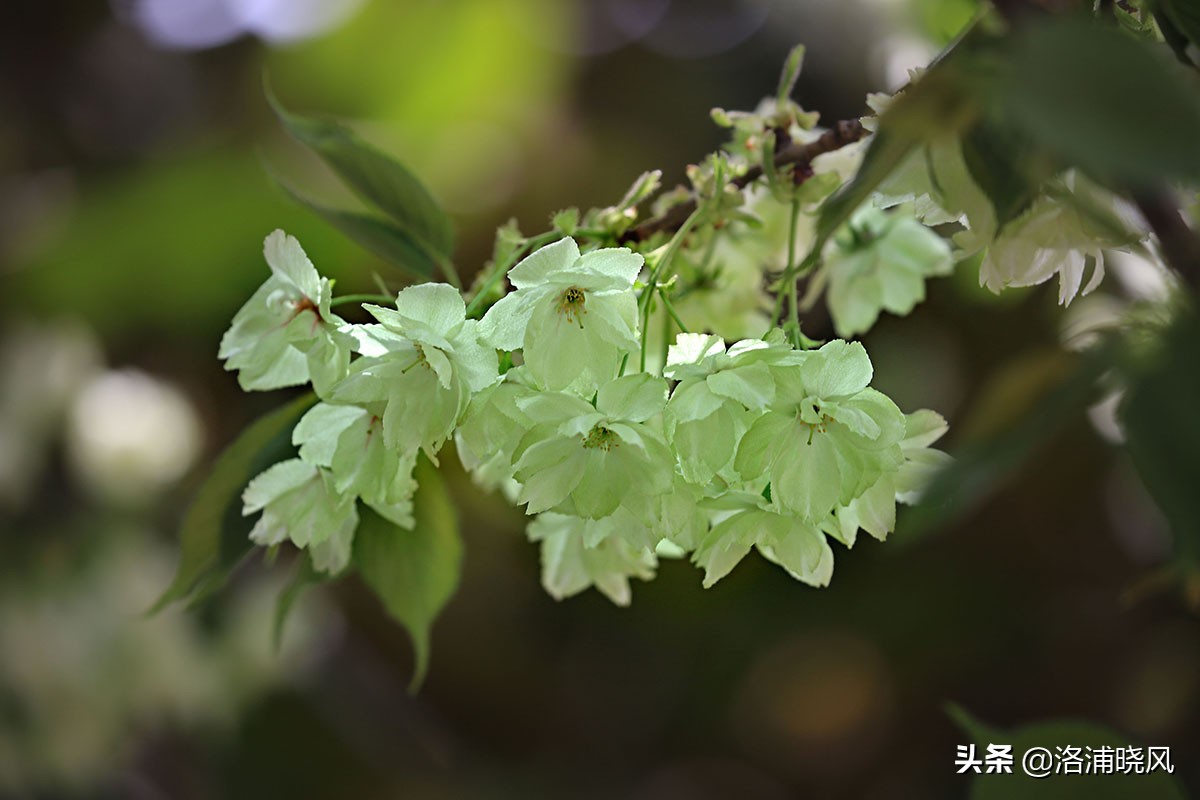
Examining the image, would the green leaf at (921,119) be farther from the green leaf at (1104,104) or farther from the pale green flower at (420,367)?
the pale green flower at (420,367)

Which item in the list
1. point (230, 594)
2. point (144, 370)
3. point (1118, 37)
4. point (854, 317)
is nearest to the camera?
point (1118, 37)

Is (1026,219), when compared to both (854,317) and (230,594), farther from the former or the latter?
(230,594)

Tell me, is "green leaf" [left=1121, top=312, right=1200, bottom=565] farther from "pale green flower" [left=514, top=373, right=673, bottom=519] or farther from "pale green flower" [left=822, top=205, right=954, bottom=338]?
"pale green flower" [left=822, top=205, right=954, bottom=338]

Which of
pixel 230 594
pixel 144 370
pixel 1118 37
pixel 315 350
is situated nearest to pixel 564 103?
pixel 144 370

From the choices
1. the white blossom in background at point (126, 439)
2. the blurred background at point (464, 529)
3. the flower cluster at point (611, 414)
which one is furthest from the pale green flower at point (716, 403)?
the white blossom in background at point (126, 439)

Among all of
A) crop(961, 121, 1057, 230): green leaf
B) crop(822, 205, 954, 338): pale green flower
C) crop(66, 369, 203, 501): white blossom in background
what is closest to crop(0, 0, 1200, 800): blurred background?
crop(66, 369, 203, 501): white blossom in background
